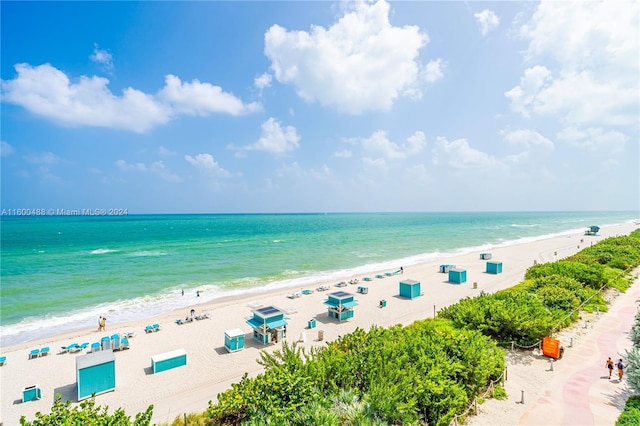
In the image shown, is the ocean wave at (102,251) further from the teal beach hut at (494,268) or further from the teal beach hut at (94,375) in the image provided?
the teal beach hut at (494,268)

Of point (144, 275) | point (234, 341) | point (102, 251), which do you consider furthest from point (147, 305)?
point (102, 251)

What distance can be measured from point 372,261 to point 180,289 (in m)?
30.3

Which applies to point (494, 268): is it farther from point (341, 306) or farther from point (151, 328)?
point (151, 328)

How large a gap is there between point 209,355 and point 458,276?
27788 mm

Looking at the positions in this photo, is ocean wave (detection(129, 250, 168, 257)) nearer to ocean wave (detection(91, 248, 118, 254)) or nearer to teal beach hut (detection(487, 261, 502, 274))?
ocean wave (detection(91, 248, 118, 254))

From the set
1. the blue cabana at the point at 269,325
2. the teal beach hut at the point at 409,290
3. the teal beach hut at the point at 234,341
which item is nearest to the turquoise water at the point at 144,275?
the teal beach hut at the point at 409,290

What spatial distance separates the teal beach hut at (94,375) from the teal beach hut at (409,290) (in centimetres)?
2407

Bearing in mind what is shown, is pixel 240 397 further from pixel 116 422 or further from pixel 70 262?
pixel 70 262

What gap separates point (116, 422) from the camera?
7488 millimetres

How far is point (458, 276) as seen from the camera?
35.0 meters

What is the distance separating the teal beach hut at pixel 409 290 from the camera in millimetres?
30014

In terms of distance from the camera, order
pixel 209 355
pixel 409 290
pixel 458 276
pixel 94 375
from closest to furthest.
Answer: pixel 94 375, pixel 209 355, pixel 409 290, pixel 458 276

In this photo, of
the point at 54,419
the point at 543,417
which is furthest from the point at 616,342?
the point at 54,419

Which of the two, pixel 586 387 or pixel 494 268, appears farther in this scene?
pixel 494 268
